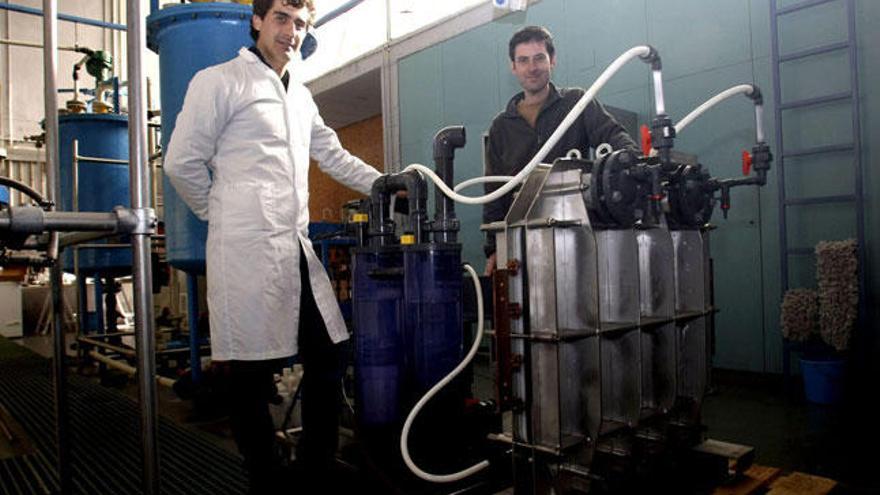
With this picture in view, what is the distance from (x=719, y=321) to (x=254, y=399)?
7.95 ft

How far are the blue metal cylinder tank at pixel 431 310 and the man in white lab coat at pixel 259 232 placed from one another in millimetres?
269

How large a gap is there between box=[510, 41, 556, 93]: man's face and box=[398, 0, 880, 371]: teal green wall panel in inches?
52.4

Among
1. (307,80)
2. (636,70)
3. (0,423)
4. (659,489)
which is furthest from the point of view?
Result: (307,80)

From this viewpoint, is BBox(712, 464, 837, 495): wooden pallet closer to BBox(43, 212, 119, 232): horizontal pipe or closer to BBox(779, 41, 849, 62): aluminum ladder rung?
BBox(43, 212, 119, 232): horizontal pipe

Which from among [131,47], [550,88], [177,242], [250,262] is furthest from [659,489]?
[177,242]

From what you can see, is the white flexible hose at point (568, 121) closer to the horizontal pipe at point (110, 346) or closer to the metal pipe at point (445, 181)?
the metal pipe at point (445, 181)

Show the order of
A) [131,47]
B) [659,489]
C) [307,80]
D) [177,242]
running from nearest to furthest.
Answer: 1. [131,47]
2. [659,489]
3. [177,242]
4. [307,80]

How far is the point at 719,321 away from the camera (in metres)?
2.97

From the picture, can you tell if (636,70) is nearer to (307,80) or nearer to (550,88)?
(550,88)

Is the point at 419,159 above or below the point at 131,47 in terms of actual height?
above

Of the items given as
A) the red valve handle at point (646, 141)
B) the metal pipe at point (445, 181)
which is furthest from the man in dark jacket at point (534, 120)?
the red valve handle at point (646, 141)

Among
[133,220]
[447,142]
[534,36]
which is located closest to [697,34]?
[534,36]

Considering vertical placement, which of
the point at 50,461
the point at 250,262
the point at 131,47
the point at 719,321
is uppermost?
the point at 131,47

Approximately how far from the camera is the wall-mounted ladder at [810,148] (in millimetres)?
2486
